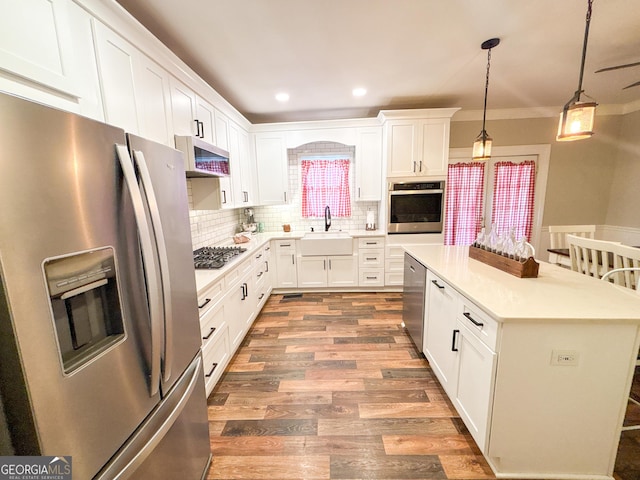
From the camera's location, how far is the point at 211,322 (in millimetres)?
1802

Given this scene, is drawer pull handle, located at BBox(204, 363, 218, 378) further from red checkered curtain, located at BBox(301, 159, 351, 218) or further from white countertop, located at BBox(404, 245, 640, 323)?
red checkered curtain, located at BBox(301, 159, 351, 218)

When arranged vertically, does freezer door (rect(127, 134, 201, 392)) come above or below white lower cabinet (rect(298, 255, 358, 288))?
above

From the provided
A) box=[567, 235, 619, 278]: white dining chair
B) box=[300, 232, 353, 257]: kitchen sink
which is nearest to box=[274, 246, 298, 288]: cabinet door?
box=[300, 232, 353, 257]: kitchen sink

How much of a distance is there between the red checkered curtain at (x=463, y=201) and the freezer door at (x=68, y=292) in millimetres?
4077

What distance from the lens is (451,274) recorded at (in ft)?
5.66

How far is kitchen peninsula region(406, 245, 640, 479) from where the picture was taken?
115 cm

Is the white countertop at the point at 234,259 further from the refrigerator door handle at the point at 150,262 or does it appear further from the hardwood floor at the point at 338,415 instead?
the hardwood floor at the point at 338,415

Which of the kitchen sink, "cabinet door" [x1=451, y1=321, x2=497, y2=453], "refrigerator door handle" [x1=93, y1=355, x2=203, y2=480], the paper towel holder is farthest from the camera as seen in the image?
the paper towel holder

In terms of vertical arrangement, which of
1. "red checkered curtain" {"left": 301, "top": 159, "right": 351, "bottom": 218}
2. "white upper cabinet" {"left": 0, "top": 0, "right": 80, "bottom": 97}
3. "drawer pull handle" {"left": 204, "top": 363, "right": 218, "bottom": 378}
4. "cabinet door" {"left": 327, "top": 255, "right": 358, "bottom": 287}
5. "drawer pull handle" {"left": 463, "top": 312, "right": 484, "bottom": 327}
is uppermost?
"white upper cabinet" {"left": 0, "top": 0, "right": 80, "bottom": 97}

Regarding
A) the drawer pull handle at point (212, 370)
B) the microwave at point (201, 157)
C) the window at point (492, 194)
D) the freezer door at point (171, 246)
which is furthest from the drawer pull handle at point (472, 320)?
the window at point (492, 194)

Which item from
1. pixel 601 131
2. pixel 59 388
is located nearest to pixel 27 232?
pixel 59 388

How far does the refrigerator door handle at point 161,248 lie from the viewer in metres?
0.88

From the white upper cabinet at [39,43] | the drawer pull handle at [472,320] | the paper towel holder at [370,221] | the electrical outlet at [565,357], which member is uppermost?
the white upper cabinet at [39,43]

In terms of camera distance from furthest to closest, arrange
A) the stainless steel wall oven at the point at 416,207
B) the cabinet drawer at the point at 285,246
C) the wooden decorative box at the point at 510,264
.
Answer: the cabinet drawer at the point at 285,246, the stainless steel wall oven at the point at 416,207, the wooden decorative box at the point at 510,264
